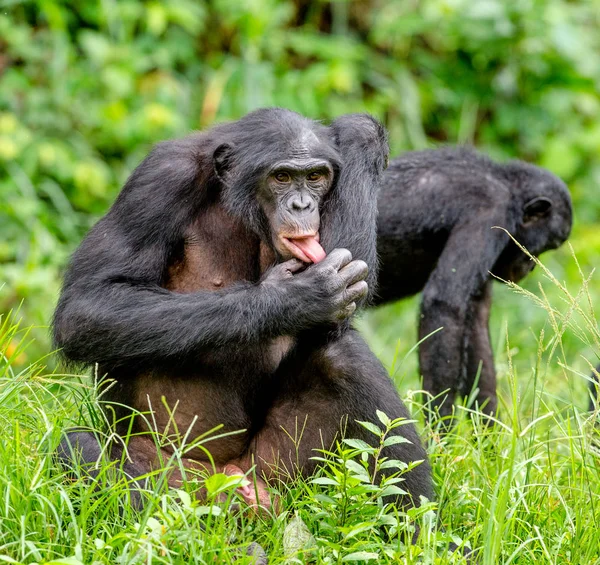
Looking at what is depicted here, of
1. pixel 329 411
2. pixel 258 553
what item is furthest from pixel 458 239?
pixel 258 553

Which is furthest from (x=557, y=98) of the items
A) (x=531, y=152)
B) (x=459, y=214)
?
(x=459, y=214)

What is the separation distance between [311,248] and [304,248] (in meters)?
0.03

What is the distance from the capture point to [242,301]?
4.27m

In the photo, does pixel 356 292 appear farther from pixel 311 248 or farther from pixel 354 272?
pixel 311 248

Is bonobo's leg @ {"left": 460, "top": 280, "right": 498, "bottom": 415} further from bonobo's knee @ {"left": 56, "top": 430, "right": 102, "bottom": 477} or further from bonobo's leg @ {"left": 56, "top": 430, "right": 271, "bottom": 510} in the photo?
bonobo's knee @ {"left": 56, "top": 430, "right": 102, "bottom": 477}

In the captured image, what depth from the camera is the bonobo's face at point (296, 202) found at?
176 inches

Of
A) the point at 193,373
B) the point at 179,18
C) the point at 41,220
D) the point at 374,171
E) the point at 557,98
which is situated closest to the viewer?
the point at 193,373

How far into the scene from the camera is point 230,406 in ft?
14.8

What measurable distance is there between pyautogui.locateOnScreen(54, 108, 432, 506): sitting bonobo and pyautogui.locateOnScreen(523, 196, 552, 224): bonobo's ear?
9.99 feet

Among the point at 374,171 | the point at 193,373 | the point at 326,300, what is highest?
the point at 374,171

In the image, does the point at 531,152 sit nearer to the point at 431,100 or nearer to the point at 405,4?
the point at 431,100

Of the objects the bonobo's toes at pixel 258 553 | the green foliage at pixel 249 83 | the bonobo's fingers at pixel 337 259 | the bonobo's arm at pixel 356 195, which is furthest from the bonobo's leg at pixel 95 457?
the green foliage at pixel 249 83

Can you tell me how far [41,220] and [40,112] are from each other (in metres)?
1.29

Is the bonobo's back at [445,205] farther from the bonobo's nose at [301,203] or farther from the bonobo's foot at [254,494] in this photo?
the bonobo's foot at [254,494]
